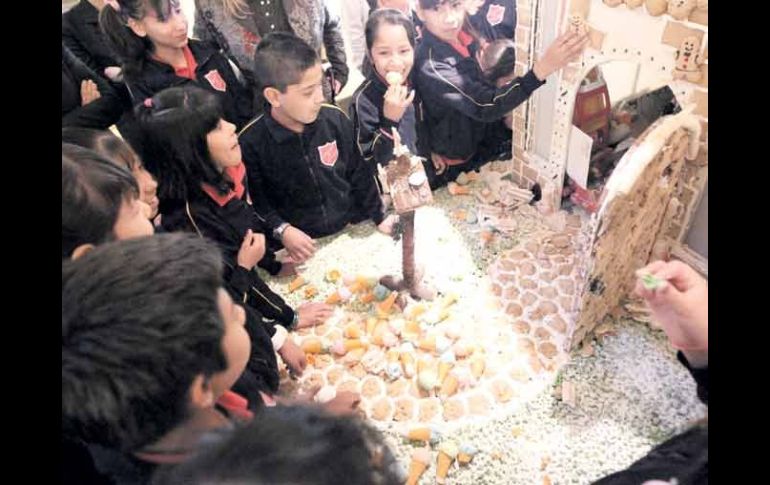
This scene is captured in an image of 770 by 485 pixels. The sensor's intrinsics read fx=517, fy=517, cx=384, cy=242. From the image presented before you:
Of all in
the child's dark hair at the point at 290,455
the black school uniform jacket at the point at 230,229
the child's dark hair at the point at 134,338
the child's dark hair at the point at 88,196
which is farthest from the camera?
the black school uniform jacket at the point at 230,229

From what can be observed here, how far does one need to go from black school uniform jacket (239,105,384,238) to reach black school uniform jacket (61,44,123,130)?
0.53 meters

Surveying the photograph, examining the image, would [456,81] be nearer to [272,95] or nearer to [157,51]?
[272,95]

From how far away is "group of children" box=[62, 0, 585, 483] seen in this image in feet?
3.08

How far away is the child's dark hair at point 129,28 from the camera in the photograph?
204 centimetres

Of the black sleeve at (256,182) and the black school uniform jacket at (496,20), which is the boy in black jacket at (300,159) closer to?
the black sleeve at (256,182)

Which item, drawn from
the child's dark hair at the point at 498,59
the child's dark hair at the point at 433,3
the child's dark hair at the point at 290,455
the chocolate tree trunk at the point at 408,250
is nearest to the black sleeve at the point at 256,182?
the chocolate tree trunk at the point at 408,250

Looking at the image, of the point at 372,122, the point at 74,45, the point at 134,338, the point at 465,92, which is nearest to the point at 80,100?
the point at 74,45

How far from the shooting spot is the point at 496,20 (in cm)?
273

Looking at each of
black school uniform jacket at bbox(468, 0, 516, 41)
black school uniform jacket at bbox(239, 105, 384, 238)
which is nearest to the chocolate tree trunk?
black school uniform jacket at bbox(239, 105, 384, 238)

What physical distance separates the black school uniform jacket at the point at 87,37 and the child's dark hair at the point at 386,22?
1.10 metres

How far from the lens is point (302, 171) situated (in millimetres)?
2385
